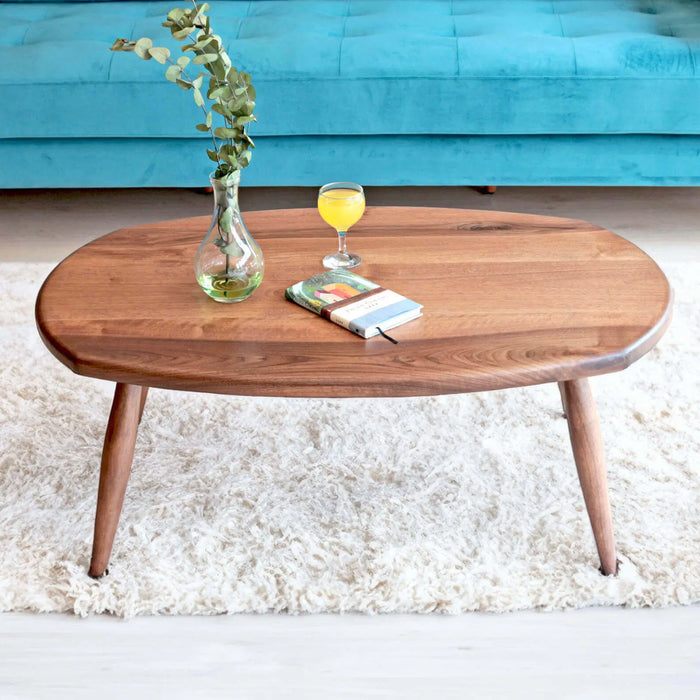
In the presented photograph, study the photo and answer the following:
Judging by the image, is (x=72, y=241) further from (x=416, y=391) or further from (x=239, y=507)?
(x=416, y=391)

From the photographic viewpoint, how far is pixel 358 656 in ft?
3.60

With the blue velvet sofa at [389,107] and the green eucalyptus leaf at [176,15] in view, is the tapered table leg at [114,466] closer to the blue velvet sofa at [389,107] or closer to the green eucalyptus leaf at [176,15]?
the green eucalyptus leaf at [176,15]

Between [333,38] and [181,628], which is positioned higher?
[333,38]

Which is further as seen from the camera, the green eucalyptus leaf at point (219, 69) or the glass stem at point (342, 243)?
the glass stem at point (342, 243)

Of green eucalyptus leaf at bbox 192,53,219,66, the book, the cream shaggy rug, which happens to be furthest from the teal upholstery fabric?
green eucalyptus leaf at bbox 192,53,219,66

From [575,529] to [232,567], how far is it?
519 millimetres

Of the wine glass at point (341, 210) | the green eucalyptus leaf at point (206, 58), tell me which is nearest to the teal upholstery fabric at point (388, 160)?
the wine glass at point (341, 210)

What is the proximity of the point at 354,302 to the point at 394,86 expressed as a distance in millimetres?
1152

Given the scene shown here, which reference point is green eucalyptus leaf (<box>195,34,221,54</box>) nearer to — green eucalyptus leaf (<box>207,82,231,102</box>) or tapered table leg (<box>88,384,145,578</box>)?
green eucalyptus leaf (<box>207,82,231,102</box>)

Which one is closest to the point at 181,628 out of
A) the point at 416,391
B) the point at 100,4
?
the point at 416,391

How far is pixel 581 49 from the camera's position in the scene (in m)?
2.13

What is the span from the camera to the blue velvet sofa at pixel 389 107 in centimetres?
212

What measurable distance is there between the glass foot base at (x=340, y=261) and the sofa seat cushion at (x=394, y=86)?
953mm

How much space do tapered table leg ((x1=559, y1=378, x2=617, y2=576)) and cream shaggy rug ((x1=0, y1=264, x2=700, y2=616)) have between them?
45 mm
